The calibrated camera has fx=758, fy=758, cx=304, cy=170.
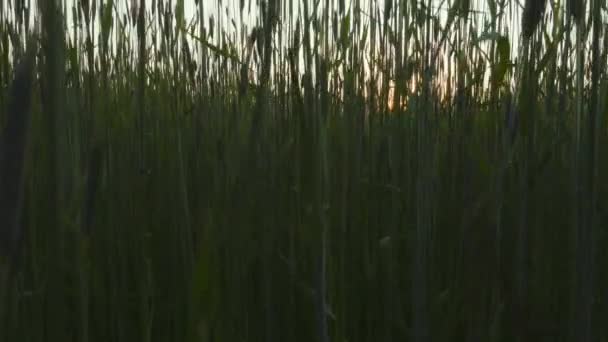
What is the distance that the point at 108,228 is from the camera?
1104mm

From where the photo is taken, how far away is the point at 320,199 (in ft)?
2.29

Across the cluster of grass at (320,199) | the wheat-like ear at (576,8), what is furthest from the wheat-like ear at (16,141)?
the wheat-like ear at (576,8)

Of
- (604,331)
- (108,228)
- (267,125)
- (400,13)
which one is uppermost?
(400,13)

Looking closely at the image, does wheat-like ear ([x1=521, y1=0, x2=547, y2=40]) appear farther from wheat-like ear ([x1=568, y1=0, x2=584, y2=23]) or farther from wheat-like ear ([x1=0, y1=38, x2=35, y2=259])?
wheat-like ear ([x1=0, y1=38, x2=35, y2=259])

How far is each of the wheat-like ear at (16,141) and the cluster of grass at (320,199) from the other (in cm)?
22

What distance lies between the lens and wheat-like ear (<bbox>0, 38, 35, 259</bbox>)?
0.29 meters

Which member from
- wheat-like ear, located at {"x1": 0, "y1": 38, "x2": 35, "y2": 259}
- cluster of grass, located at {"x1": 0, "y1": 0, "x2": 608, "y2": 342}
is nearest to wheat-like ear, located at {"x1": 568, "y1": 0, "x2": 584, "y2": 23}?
cluster of grass, located at {"x1": 0, "y1": 0, "x2": 608, "y2": 342}

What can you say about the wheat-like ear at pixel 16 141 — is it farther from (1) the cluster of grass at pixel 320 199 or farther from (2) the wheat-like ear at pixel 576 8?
(2) the wheat-like ear at pixel 576 8

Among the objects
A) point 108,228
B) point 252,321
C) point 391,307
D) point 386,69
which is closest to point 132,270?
point 108,228

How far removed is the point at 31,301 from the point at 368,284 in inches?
17.4

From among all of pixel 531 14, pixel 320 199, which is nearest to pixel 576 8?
pixel 531 14

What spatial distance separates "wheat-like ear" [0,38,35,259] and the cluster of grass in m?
0.22

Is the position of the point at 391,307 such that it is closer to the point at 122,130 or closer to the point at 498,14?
the point at 498,14

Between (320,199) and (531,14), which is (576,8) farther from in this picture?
(320,199)
